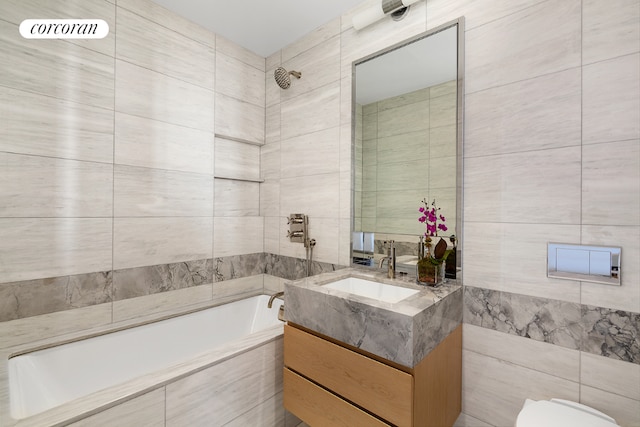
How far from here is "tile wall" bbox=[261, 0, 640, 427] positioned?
1.10m

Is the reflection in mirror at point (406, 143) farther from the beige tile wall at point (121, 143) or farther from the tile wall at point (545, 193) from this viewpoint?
the beige tile wall at point (121, 143)

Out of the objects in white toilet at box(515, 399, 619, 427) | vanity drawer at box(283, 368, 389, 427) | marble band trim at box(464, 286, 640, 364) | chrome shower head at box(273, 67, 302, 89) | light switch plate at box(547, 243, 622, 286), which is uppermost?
chrome shower head at box(273, 67, 302, 89)

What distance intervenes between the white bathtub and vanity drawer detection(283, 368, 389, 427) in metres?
0.35

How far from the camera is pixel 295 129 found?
2.29 m

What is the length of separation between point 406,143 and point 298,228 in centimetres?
97

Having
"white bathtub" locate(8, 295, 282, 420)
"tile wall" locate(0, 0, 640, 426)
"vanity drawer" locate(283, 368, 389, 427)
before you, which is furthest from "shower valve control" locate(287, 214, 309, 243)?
"vanity drawer" locate(283, 368, 389, 427)

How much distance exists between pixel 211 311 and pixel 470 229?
1.75 metres

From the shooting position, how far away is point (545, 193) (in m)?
1.25

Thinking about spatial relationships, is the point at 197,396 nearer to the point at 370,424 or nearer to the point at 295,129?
the point at 370,424

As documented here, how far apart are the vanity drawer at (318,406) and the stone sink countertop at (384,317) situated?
0.27 m

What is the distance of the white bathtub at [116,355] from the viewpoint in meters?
1.33

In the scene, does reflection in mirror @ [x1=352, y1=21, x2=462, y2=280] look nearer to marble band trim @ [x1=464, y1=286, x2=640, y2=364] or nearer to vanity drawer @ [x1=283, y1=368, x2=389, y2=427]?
marble band trim @ [x1=464, y1=286, x2=640, y2=364]

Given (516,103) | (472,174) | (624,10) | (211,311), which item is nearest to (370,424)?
(472,174)

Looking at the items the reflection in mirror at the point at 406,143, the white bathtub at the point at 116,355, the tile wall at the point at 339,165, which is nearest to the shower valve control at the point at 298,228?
the tile wall at the point at 339,165
